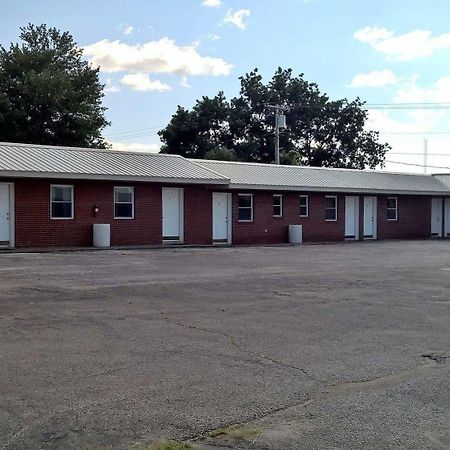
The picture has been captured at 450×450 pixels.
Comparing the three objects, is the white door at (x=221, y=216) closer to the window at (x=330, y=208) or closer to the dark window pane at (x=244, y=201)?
the dark window pane at (x=244, y=201)

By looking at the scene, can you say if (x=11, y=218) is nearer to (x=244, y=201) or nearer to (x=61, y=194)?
(x=61, y=194)

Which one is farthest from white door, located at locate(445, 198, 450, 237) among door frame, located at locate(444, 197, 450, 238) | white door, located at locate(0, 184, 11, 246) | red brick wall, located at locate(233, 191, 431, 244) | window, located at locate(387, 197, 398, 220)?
white door, located at locate(0, 184, 11, 246)

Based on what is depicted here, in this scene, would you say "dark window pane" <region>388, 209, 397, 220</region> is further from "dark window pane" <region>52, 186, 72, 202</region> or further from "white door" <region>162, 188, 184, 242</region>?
"dark window pane" <region>52, 186, 72, 202</region>

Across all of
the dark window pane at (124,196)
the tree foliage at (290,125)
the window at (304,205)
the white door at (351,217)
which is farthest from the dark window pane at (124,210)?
the tree foliage at (290,125)

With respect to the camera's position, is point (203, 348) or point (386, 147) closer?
point (203, 348)

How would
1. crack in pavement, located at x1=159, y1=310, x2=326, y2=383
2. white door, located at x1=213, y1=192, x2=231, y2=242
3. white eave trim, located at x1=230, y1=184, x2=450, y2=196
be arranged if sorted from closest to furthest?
crack in pavement, located at x1=159, y1=310, x2=326, y2=383
white door, located at x1=213, y1=192, x2=231, y2=242
white eave trim, located at x1=230, y1=184, x2=450, y2=196

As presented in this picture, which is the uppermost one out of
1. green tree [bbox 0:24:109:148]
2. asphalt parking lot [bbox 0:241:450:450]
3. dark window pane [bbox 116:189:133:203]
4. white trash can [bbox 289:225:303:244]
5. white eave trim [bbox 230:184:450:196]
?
green tree [bbox 0:24:109:148]

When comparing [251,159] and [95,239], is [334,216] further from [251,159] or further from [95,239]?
[251,159]

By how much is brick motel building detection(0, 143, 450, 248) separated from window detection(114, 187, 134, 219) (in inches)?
1.6

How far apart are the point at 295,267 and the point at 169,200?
9675 mm

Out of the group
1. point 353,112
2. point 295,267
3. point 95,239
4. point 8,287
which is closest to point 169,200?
point 95,239

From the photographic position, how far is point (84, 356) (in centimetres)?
724

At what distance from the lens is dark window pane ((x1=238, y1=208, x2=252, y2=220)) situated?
29234mm

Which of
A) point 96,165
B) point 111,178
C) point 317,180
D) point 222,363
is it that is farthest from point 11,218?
point 222,363
